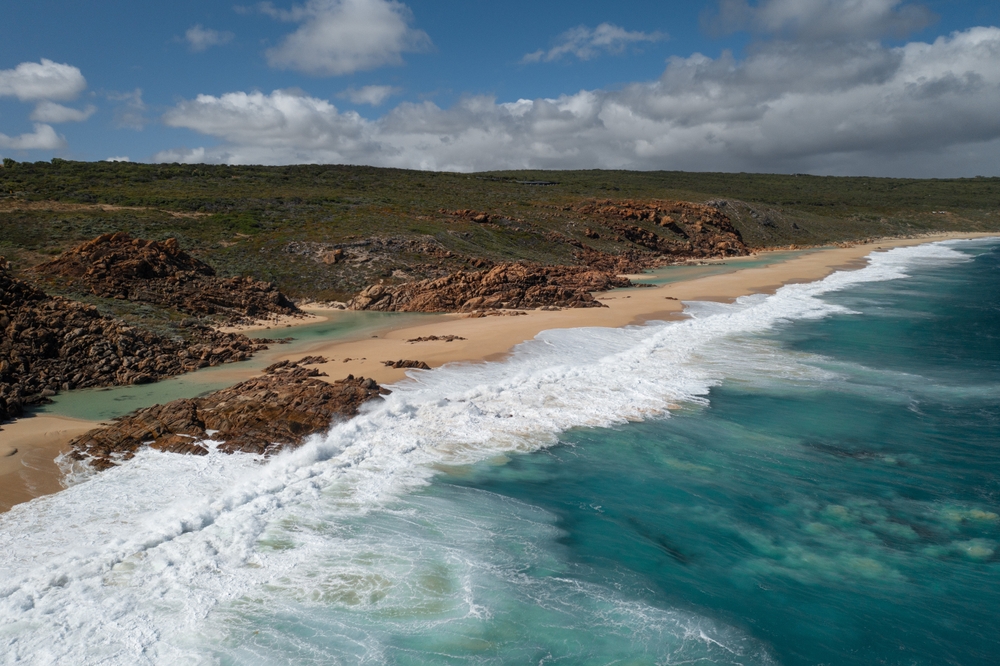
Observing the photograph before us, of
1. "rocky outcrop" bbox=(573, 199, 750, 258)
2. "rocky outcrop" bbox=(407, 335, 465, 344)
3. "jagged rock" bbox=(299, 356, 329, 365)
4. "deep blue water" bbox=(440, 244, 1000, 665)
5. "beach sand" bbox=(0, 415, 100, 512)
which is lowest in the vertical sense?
"deep blue water" bbox=(440, 244, 1000, 665)

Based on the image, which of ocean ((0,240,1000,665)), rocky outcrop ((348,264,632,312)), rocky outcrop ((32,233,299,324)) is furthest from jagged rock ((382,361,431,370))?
rocky outcrop ((348,264,632,312))

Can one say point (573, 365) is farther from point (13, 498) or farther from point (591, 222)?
point (591, 222)

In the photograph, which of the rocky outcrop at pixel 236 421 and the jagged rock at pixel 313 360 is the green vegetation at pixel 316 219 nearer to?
the jagged rock at pixel 313 360

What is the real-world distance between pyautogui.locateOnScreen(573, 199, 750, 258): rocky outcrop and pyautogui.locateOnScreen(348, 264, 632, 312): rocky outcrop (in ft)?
76.7

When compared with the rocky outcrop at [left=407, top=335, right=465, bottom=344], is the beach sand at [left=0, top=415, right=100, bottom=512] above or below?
below

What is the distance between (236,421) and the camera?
37.9 feet

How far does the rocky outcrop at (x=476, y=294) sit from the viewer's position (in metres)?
27.1

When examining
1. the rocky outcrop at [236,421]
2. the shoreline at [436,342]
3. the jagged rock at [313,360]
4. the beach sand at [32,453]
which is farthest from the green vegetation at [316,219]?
the beach sand at [32,453]

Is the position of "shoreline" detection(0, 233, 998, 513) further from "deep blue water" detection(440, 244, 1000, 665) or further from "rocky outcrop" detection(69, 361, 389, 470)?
"deep blue water" detection(440, 244, 1000, 665)

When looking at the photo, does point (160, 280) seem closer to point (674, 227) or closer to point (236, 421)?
point (236, 421)

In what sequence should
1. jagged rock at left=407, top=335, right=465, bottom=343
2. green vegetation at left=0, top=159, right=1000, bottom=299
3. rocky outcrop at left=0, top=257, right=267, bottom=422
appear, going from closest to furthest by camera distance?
rocky outcrop at left=0, top=257, right=267, bottom=422
jagged rock at left=407, top=335, right=465, bottom=343
green vegetation at left=0, top=159, right=1000, bottom=299

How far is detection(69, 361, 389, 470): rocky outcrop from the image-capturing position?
10.6 metres

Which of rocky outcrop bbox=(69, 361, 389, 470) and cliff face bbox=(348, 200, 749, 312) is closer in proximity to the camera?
rocky outcrop bbox=(69, 361, 389, 470)

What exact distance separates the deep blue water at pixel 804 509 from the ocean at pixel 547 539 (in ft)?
0.13
